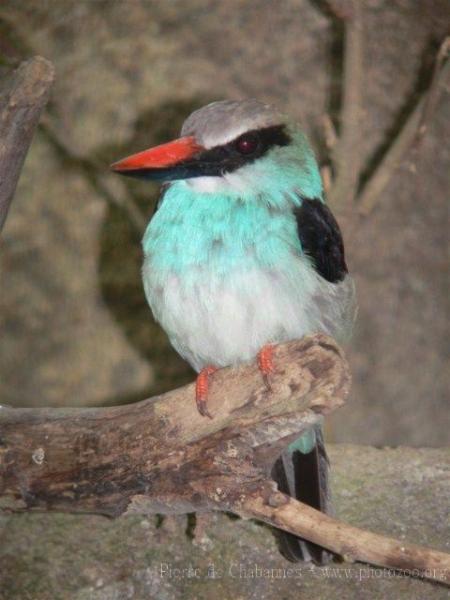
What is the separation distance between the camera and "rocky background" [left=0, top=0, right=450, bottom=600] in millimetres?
3721

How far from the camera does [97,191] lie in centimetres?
383

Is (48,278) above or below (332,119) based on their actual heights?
below

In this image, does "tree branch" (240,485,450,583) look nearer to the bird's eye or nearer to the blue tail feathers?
the blue tail feathers

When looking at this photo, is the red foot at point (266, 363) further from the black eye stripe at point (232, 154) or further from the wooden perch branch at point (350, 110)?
the wooden perch branch at point (350, 110)

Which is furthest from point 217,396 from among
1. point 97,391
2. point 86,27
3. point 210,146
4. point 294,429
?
point 86,27

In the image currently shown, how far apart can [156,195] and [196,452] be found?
6.34 ft

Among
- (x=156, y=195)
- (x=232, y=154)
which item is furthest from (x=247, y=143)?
(x=156, y=195)

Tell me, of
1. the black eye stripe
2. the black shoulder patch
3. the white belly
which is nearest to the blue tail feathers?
the white belly

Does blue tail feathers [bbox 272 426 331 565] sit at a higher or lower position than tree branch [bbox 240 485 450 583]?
lower

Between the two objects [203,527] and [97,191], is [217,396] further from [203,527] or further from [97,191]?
[97,191]

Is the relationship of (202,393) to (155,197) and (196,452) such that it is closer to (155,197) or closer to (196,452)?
(196,452)

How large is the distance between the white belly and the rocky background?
60.8 inches

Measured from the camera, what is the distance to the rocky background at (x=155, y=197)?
372cm

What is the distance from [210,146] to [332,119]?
1.81m
